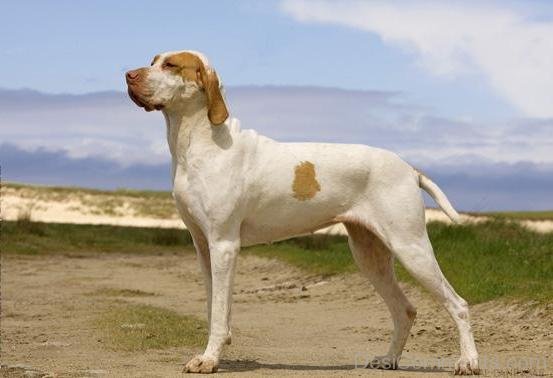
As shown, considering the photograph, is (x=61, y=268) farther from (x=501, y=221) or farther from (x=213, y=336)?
(x=213, y=336)

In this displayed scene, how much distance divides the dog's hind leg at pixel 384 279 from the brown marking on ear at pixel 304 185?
0.65 metres

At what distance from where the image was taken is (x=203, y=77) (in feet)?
27.6

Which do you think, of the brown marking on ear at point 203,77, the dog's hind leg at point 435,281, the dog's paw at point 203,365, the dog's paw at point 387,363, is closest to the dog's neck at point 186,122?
the brown marking on ear at point 203,77

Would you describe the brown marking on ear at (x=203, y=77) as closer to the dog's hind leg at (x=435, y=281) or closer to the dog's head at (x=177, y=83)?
the dog's head at (x=177, y=83)

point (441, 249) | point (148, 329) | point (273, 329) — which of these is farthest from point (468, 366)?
point (441, 249)

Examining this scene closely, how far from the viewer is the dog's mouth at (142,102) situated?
27.6ft

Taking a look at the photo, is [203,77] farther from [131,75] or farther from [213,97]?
[131,75]

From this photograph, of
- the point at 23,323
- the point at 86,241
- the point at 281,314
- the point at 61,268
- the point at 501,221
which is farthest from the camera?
the point at 86,241

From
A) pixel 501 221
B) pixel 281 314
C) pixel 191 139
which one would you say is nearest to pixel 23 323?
pixel 281 314

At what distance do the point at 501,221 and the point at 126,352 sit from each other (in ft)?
52.8

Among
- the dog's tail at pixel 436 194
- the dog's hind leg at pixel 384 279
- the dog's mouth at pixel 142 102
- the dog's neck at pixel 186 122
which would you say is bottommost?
the dog's hind leg at pixel 384 279

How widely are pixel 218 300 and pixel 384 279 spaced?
1541 mm

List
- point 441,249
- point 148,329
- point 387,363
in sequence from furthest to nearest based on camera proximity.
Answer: point 441,249 < point 148,329 < point 387,363

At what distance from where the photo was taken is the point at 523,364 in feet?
32.6
